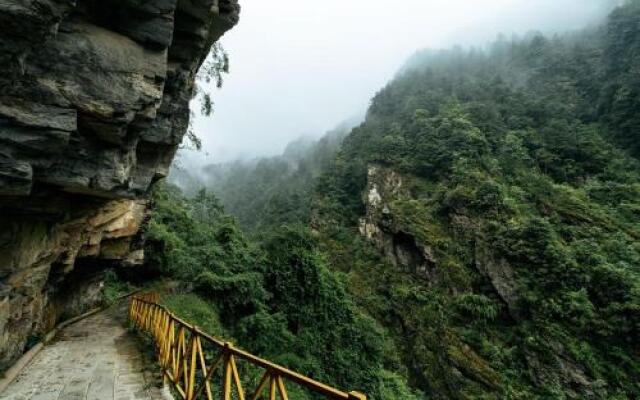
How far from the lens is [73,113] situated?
5.90m

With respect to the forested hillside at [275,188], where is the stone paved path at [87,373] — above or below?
above

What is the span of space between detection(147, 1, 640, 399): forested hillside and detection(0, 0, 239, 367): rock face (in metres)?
4.93

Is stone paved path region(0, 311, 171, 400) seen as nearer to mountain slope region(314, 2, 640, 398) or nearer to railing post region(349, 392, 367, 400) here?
railing post region(349, 392, 367, 400)

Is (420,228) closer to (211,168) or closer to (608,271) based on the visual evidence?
(608,271)

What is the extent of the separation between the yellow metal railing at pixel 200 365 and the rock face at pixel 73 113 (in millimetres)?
2838

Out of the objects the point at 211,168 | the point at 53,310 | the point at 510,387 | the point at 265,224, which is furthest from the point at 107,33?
the point at 211,168

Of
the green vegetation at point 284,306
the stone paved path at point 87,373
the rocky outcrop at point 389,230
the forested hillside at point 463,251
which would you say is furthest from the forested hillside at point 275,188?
the stone paved path at point 87,373

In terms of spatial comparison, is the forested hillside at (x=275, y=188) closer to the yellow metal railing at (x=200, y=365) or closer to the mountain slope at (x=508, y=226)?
the mountain slope at (x=508, y=226)

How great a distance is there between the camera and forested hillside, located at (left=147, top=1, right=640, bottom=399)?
16156 mm

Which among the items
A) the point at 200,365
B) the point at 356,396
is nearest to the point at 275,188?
the point at 200,365

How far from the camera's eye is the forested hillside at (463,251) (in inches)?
636

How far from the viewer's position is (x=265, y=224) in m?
49.3

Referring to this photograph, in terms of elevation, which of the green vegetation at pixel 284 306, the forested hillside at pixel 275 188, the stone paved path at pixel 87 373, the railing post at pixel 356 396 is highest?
the railing post at pixel 356 396

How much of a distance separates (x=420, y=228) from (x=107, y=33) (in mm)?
26991
